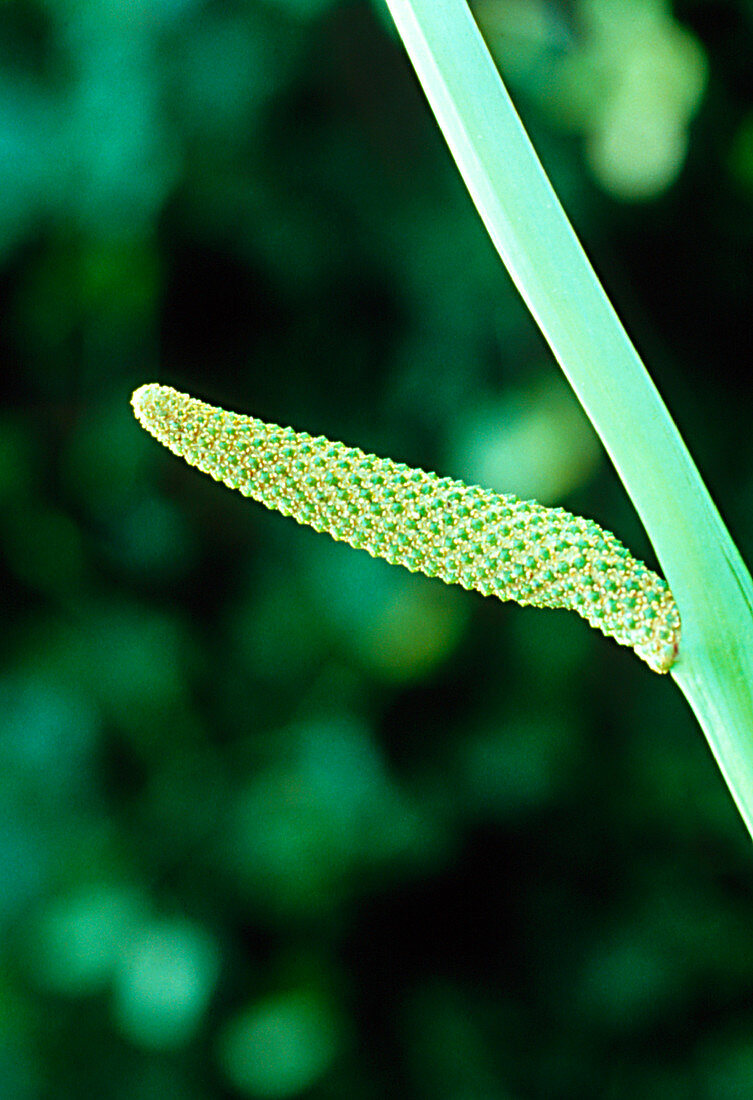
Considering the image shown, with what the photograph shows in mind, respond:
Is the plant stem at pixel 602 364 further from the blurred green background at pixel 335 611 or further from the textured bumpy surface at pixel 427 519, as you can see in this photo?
the blurred green background at pixel 335 611

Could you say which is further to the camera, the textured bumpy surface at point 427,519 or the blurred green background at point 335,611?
the blurred green background at point 335,611

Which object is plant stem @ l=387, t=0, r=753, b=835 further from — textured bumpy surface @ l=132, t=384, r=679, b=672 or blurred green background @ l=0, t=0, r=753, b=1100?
blurred green background @ l=0, t=0, r=753, b=1100

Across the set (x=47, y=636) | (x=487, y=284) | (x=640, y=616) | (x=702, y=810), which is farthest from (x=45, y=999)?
(x=640, y=616)

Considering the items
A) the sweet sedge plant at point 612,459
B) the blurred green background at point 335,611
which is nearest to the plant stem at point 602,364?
the sweet sedge plant at point 612,459

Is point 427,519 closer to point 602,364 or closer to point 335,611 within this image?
point 602,364

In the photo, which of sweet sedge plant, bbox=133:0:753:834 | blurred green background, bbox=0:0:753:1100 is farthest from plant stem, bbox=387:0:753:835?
blurred green background, bbox=0:0:753:1100

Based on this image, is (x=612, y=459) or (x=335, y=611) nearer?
(x=612, y=459)

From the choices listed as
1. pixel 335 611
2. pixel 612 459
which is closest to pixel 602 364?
pixel 612 459
